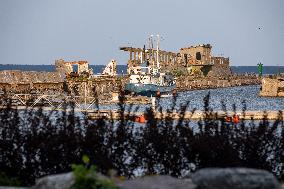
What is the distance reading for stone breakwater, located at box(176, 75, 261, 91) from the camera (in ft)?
375

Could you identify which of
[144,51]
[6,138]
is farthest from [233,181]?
[144,51]

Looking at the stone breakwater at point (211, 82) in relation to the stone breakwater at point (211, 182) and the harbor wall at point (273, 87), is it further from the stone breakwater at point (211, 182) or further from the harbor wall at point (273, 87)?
the stone breakwater at point (211, 182)

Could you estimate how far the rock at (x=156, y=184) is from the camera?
302 inches

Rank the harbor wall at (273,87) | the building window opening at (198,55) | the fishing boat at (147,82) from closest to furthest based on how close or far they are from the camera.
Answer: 1. the fishing boat at (147,82)
2. the harbor wall at (273,87)
3. the building window opening at (198,55)

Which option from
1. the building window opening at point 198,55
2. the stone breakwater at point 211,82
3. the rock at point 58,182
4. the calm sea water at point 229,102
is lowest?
the calm sea water at point 229,102

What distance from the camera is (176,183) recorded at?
788cm

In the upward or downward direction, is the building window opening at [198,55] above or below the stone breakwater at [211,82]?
above

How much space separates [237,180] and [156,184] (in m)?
1.24

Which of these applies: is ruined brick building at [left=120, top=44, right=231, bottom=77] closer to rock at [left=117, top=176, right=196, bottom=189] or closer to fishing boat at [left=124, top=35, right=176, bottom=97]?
fishing boat at [left=124, top=35, right=176, bottom=97]

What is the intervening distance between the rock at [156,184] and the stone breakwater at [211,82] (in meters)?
102

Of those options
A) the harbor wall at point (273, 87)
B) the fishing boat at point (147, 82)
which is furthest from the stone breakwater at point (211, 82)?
the harbor wall at point (273, 87)

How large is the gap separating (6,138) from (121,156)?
2.57 metres

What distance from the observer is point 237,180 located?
24.7 ft

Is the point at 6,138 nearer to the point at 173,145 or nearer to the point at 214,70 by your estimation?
the point at 173,145
